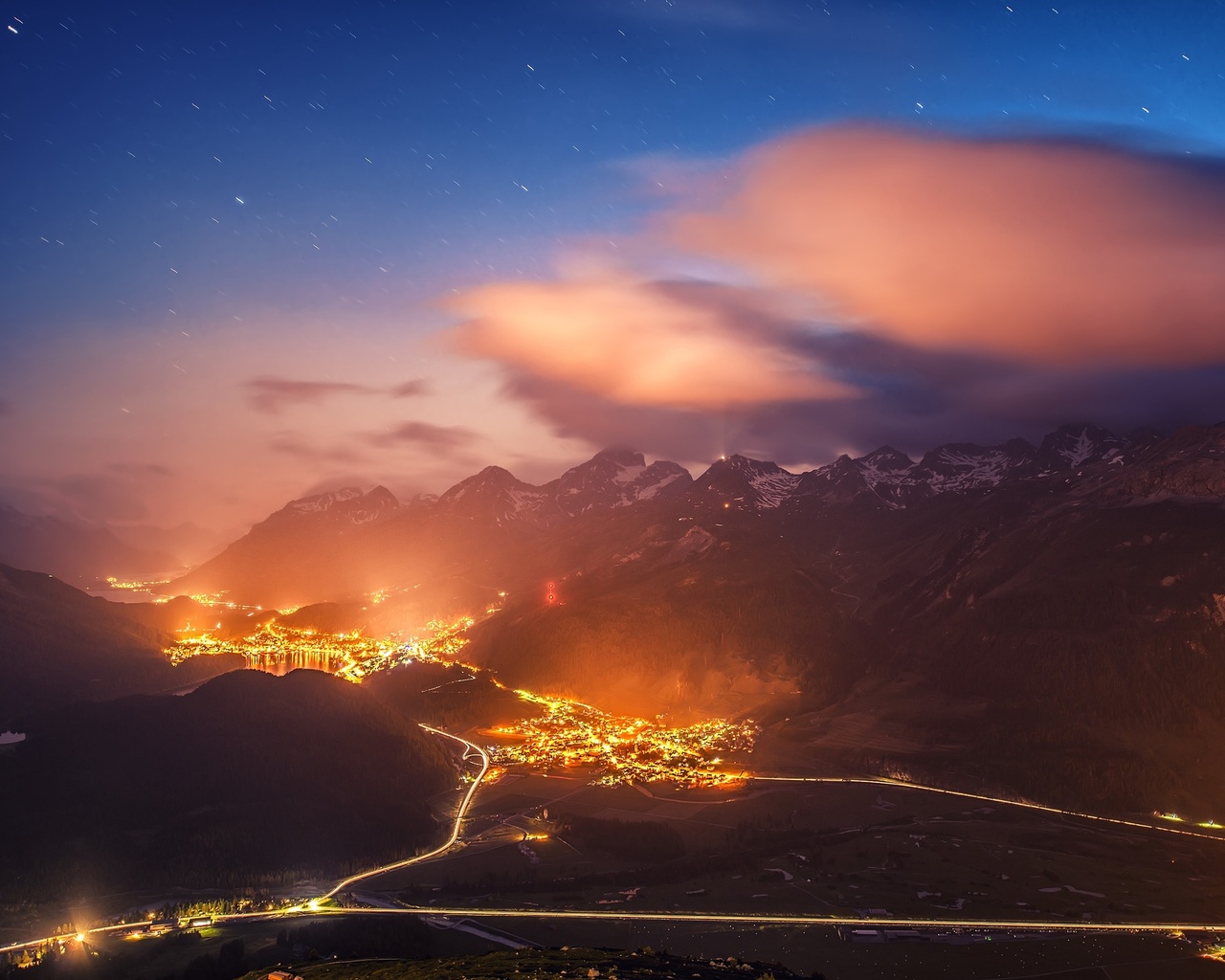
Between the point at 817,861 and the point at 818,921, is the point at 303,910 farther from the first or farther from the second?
the point at 817,861

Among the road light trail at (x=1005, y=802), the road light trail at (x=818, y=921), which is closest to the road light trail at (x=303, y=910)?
the road light trail at (x=818, y=921)

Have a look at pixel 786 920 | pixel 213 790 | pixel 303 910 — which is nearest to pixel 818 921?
pixel 786 920

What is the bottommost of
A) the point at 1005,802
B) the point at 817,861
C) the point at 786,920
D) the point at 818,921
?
the point at 818,921

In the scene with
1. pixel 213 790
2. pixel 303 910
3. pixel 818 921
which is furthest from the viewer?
pixel 213 790

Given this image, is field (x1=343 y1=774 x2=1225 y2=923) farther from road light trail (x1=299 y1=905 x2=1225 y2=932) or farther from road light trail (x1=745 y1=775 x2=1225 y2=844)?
road light trail (x1=745 y1=775 x2=1225 y2=844)

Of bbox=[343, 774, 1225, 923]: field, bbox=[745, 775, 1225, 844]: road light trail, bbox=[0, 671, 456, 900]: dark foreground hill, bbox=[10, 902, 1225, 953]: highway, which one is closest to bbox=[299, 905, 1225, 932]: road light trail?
bbox=[10, 902, 1225, 953]: highway

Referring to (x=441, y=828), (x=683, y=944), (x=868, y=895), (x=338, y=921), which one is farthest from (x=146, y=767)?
(x=868, y=895)

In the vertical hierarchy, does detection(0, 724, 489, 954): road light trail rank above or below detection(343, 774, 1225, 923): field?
above

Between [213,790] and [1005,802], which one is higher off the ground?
[213,790]

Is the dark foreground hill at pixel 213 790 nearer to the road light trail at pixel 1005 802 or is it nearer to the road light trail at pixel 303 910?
the road light trail at pixel 303 910
